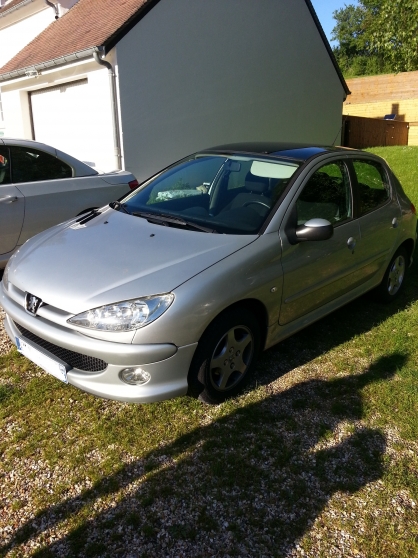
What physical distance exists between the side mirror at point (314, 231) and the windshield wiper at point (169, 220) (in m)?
0.61

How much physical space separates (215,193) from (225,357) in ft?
4.70

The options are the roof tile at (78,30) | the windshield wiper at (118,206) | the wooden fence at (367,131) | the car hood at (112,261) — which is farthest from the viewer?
the wooden fence at (367,131)

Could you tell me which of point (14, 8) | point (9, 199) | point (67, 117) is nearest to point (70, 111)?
point (67, 117)

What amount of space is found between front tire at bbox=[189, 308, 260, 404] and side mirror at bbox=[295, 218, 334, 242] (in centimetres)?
68

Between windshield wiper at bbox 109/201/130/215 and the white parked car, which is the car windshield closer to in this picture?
windshield wiper at bbox 109/201/130/215

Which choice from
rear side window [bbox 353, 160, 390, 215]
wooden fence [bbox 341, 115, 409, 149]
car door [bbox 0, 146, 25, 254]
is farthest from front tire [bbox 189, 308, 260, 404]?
wooden fence [bbox 341, 115, 409, 149]

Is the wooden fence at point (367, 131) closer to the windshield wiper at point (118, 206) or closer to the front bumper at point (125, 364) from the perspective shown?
the windshield wiper at point (118, 206)

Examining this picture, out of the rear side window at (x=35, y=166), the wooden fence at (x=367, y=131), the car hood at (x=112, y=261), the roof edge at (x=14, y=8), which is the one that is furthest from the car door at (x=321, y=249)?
the wooden fence at (x=367, y=131)

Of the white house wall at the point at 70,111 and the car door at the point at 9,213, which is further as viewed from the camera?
the white house wall at the point at 70,111

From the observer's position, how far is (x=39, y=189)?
5340mm

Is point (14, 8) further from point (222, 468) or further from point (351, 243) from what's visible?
point (222, 468)

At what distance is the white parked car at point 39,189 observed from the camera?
201 inches


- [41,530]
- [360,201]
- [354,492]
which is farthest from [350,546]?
[360,201]

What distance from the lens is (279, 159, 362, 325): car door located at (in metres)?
3.50
